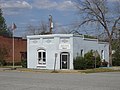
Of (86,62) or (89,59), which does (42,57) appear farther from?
(89,59)

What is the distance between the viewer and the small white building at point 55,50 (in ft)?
170

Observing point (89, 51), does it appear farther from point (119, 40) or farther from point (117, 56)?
point (117, 56)

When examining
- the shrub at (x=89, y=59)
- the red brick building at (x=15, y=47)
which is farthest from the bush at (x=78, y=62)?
the red brick building at (x=15, y=47)

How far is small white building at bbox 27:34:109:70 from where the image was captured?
5188 centimetres

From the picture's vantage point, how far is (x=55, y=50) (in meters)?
52.3

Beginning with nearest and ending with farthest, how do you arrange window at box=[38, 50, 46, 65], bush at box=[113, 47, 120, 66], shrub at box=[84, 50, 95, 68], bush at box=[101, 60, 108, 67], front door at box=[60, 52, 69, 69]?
front door at box=[60, 52, 69, 69]
shrub at box=[84, 50, 95, 68]
window at box=[38, 50, 46, 65]
bush at box=[101, 60, 108, 67]
bush at box=[113, 47, 120, 66]

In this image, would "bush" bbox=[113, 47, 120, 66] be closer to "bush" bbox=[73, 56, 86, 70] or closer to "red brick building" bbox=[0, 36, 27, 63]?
"red brick building" bbox=[0, 36, 27, 63]

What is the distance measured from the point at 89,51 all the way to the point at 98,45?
528 centimetres

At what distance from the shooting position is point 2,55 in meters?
65.8

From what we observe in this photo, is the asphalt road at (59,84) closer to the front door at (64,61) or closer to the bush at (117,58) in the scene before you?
the front door at (64,61)

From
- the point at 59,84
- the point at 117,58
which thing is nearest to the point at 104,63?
the point at 117,58

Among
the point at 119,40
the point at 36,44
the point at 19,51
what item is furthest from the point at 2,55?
the point at 119,40

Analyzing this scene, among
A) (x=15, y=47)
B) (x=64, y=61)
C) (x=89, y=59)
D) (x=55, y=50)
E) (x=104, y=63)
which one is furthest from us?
(x=15, y=47)

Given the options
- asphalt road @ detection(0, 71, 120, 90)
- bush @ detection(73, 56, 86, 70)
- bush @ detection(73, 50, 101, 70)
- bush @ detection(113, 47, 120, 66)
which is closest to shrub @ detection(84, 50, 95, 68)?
bush @ detection(73, 50, 101, 70)
